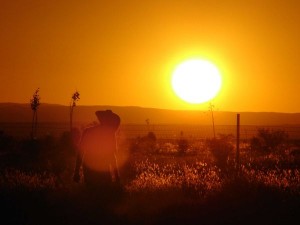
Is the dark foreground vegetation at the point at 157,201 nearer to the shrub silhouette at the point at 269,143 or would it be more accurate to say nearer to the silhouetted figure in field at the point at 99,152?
the silhouetted figure in field at the point at 99,152

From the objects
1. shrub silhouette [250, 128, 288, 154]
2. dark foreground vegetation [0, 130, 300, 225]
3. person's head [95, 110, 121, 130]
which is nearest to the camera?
dark foreground vegetation [0, 130, 300, 225]

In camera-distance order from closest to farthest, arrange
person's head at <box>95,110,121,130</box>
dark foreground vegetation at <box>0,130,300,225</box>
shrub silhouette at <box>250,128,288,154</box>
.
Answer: dark foreground vegetation at <box>0,130,300,225</box>, person's head at <box>95,110,121,130</box>, shrub silhouette at <box>250,128,288,154</box>

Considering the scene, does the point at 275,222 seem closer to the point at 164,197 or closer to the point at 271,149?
the point at 164,197

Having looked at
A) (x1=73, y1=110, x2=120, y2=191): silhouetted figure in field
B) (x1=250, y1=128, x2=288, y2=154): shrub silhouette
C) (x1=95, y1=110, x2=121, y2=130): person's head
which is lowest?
(x1=250, y1=128, x2=288, y2=154): shrub silhouette

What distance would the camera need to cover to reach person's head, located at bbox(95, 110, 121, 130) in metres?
12.9

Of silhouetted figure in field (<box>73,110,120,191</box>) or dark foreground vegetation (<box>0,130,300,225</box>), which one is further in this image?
silhouetted figure in field (<box>73,110,120,191</box>)

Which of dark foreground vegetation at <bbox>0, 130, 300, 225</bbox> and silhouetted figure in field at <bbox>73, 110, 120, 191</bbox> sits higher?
silhouetted figure in field at <bbox>73, 110, 120, 191</bbox>

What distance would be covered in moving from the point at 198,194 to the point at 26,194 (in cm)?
393

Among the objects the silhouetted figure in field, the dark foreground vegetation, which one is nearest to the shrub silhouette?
the dark foreground vegetation

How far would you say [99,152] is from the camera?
13.2 metres

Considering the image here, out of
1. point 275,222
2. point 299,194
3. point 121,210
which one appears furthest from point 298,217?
point 121,210

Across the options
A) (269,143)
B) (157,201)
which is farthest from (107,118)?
(269,143)

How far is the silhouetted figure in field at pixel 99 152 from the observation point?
512 inches

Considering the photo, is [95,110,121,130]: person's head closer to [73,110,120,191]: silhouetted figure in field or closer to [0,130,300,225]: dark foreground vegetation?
[73,110,120,191]: silhouetted figure in field
